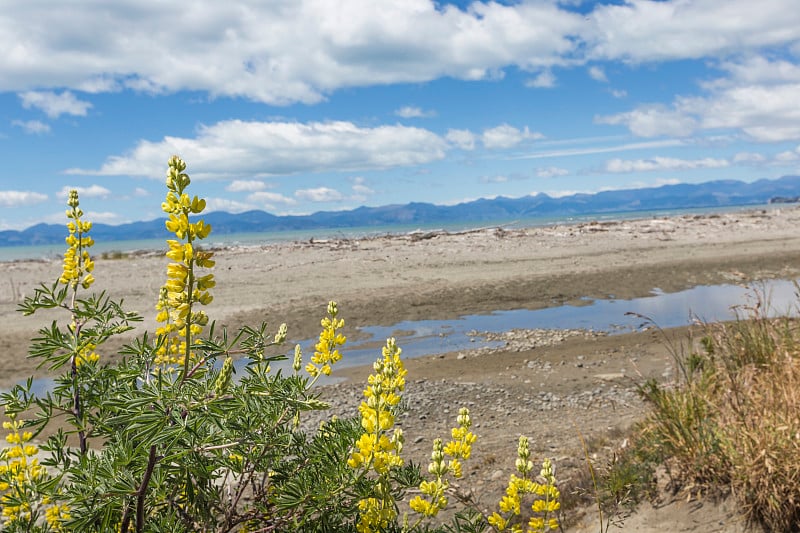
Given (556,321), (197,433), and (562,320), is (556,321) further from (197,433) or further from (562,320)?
(197,433)

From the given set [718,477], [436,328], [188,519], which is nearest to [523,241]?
[436,328]

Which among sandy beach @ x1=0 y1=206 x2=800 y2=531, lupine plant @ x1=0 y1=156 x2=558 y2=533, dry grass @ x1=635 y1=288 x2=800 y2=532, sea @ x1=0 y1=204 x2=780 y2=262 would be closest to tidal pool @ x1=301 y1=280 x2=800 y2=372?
sandy beach @ x1=0 y1=206 x2=800 y2=531

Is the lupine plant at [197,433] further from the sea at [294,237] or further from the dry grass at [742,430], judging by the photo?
the sea at [294,237]

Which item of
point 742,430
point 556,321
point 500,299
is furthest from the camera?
point 500,299

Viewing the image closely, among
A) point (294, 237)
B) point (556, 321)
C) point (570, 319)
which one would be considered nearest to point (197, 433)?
point (556, 321)

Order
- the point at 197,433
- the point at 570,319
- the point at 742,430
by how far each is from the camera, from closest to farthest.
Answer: the point at 197,433 < the point at 742,430 < the point at 570,319

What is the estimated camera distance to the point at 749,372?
5250mm

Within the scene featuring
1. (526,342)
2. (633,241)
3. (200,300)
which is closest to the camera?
(200,300)

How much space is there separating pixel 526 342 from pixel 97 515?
40.3 ft

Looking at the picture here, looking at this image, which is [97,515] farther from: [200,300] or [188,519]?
[200,300]

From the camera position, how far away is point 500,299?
19453mm

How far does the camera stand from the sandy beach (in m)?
7.73

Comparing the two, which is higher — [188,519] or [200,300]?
[200,300]

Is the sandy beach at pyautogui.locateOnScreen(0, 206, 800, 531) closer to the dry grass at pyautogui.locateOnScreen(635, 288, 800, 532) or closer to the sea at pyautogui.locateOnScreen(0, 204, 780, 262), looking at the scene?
the dry grass at pyautogui.locateOnScreen(635, 288, 800, 532)
